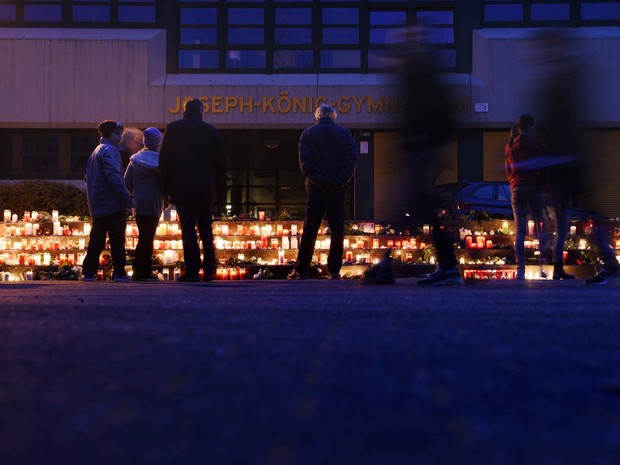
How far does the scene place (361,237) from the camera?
15.3 m

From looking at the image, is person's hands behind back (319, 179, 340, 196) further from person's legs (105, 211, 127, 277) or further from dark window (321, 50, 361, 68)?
dark window (321, 50, 361, 68)

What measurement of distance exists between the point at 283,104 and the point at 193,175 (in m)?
14.8

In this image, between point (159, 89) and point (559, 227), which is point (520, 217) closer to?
point (559, 227)

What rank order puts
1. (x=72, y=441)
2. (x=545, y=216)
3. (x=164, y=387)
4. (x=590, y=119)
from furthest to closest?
(x=545, y=216) → (x=590, y=119) → (x=164, y=387) → (x=72, y=441)

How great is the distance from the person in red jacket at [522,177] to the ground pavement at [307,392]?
6.72 m

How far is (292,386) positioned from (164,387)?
0.64 feet

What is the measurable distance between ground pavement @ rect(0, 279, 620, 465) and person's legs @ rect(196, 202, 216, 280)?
6327 mm

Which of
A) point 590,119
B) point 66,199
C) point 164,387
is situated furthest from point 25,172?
point 164,387

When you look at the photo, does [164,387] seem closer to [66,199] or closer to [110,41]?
[66,199]

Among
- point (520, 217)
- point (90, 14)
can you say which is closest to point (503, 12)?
point (90, 14)

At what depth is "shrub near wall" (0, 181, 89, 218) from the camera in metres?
19.7

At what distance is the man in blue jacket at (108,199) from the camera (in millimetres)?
9836

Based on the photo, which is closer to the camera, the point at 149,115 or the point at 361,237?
the point at 361,237

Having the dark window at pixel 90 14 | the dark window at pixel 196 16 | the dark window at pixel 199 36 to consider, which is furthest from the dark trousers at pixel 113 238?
the dark window at pixel 196 16
